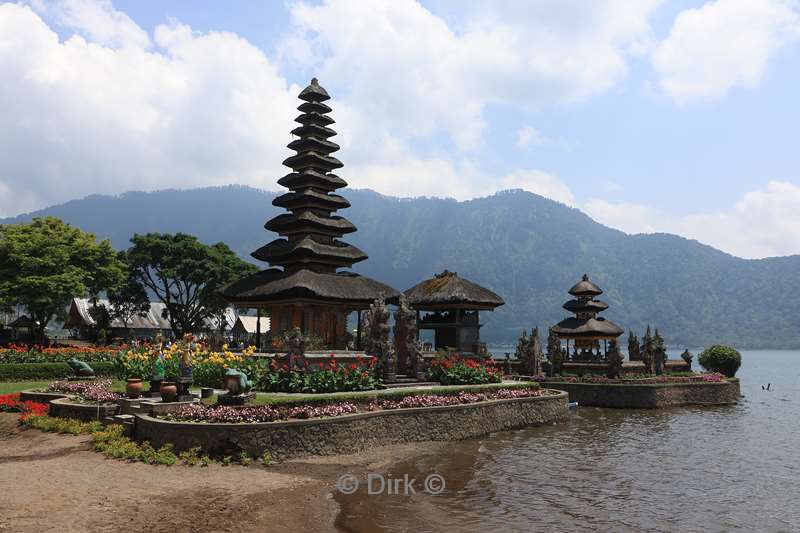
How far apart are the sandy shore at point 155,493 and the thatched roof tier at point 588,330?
3802 centimetres

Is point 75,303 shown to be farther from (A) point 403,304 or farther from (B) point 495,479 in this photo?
(B) point 495,479

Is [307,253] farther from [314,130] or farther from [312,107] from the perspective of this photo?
[312,107]

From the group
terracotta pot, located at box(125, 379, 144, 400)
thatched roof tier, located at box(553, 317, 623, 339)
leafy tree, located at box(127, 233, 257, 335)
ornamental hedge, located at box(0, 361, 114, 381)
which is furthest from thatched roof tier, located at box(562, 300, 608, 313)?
terracotta pot, located at box(125, 379, 144, 400)

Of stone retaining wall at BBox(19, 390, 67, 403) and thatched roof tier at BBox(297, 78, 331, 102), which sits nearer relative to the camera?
stone retaining wall at BBox(19, 390, 67, 403)

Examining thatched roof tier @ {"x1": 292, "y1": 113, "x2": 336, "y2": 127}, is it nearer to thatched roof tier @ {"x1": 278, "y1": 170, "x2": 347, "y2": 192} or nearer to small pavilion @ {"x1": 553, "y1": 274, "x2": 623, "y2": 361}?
thatched roof tier @ {"x1": 278, "y1": 170, "x2": 347, "y2": 192}

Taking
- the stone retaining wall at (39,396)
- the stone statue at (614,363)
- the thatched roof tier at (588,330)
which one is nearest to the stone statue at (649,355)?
the stone statue at (614,363)

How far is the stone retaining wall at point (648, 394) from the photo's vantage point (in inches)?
1618

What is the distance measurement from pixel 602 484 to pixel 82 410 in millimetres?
18969

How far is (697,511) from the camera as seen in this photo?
16297 millimetres

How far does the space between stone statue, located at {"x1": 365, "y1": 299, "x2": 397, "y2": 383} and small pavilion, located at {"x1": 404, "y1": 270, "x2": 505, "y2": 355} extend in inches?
574

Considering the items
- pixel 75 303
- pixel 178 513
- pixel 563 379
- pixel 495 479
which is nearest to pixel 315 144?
pixel 563 379

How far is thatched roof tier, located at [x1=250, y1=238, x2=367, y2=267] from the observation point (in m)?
41.4

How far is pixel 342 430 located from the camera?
69.5ft

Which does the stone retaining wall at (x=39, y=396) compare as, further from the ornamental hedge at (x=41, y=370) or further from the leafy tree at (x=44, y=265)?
the leafy tree at (x=44, y=265)
